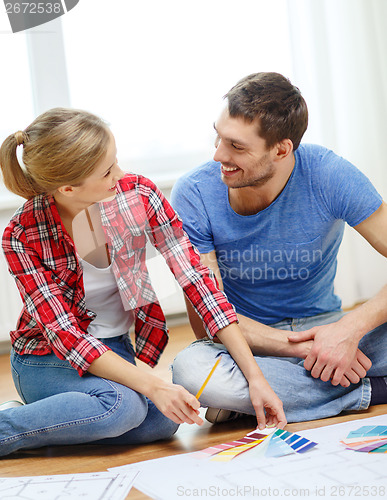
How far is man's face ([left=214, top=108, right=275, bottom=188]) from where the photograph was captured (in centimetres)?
138

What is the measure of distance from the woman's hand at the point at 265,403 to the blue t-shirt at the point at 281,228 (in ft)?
0.92

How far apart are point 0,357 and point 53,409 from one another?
125 cm

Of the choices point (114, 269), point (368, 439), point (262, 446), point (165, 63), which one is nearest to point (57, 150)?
point (114, 269)

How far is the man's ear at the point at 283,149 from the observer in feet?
4.63

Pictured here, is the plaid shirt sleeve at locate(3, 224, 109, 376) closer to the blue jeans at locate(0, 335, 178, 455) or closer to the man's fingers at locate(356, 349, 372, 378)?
the blue jeans at locate(0, 335, 178, 455)

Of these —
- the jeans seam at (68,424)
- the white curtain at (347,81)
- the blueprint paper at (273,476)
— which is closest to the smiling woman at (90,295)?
the jeans seam at (68,424)

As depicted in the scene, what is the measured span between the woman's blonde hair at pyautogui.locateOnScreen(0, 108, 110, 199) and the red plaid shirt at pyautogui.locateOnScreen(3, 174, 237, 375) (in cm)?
8

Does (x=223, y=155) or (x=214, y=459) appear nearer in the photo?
(x=214, y=459)

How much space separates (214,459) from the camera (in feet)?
3.61

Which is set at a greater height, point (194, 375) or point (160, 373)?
point (194, 375)

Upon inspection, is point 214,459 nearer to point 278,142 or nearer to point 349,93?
point 278,142

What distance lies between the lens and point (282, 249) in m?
1.43

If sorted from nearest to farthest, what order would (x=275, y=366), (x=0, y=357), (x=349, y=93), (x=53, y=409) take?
1. (x=53, y=409)
2. (x=275, y=366)
3. (x=0, y=357)
4. (x=349, y=93)

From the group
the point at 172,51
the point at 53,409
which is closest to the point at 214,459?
the point at 53,409
